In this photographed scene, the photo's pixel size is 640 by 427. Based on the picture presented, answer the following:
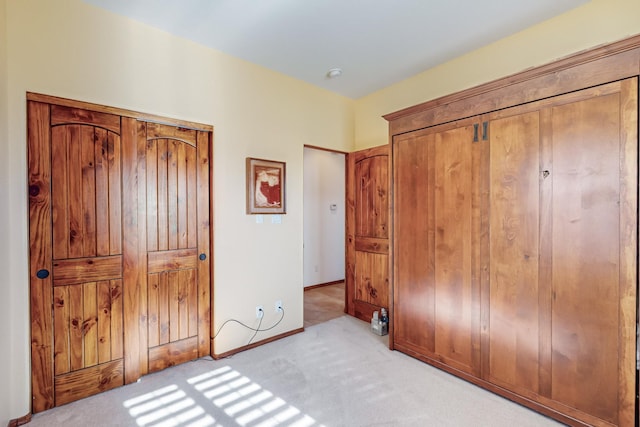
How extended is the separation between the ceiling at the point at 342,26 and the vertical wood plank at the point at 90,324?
207 cm

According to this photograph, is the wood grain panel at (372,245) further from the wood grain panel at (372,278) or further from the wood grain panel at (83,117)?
the wood grain panel at (83,117)

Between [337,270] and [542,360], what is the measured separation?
4.01 metres

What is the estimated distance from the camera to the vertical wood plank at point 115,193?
7.27 ft

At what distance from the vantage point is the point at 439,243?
2.45 m

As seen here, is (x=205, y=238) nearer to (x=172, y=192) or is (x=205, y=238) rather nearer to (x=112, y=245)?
(x=172, y=192)

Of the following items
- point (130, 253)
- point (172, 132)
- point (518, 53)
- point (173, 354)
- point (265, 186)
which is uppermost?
point (518, 53)

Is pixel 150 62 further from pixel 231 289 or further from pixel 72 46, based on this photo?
pixel 231 289

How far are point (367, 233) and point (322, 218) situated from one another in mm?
1927

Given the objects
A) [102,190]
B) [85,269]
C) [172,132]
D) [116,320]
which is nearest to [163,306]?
[116,320]

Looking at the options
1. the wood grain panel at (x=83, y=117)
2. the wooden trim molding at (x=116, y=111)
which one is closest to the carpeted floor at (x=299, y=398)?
the wood grain panel at (x=83, y=117)

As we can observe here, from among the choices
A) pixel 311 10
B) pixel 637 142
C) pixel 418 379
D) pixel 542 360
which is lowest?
pixel 418 379

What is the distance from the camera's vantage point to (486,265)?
2.18 meters

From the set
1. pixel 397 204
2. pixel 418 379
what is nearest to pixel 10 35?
pixel 397 204

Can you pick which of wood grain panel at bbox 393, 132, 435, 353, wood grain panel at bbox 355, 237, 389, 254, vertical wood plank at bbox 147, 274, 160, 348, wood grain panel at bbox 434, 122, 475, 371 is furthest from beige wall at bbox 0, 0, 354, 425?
wood grain panel at bbox 434, 122, 475, 371
